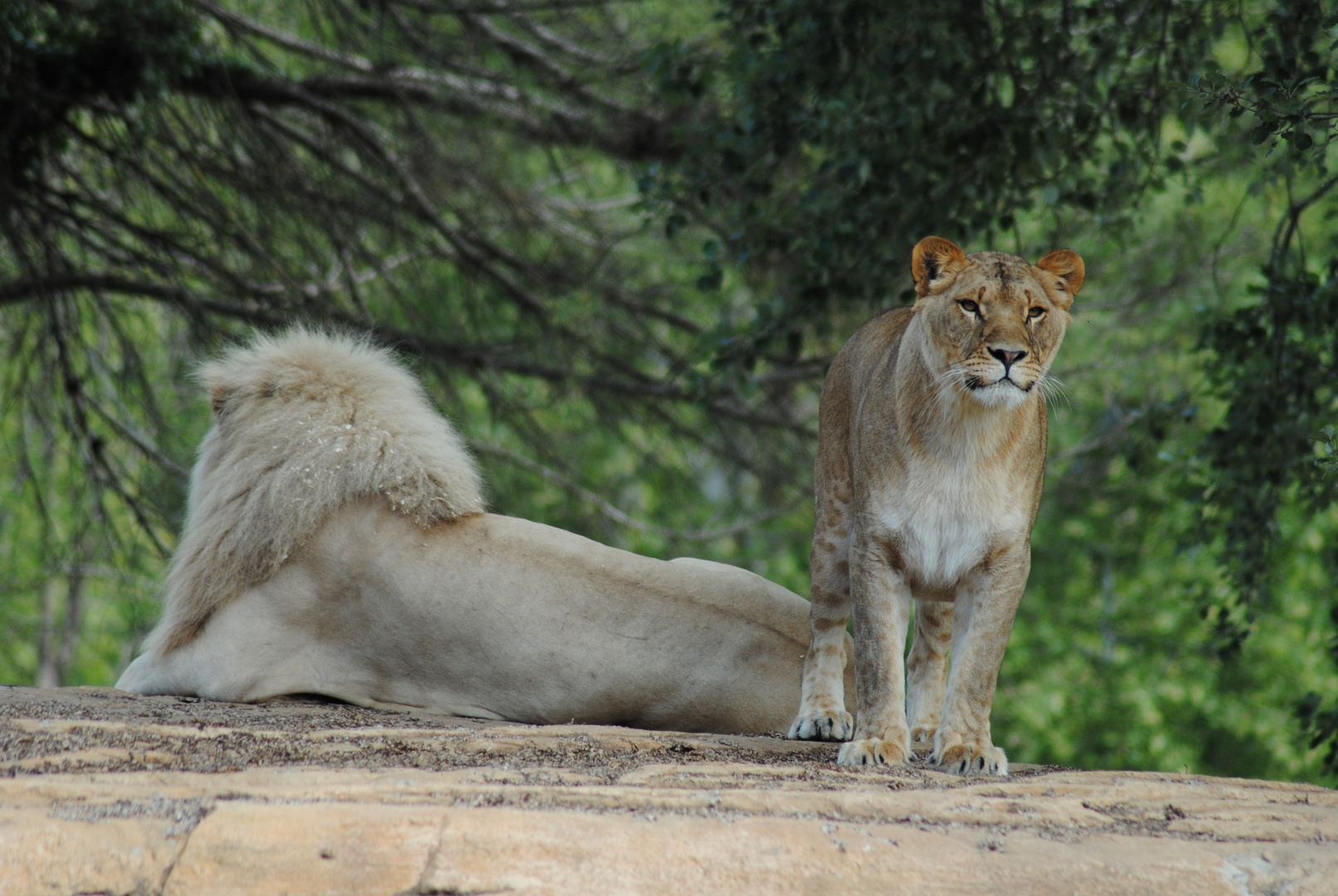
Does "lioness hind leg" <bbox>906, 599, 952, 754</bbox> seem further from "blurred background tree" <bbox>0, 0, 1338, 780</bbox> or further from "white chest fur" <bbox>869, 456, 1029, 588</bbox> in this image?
"blurred background tree" <bbox>0, 0, 1338, 780</bbox>

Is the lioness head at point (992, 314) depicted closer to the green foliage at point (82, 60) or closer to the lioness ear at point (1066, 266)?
the lioness ear at point (1066, 266)

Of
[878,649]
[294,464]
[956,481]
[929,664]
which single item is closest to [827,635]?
[929,664]

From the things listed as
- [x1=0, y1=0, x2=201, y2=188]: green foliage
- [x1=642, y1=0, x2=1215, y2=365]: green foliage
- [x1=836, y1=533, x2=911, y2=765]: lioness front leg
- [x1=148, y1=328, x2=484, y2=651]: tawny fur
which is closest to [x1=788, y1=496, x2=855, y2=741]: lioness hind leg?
[x1=836, y1=533, x2=911, y2=765]: lioness front leg

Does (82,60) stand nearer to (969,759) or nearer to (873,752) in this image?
(873,752)

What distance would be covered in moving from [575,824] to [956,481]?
1.67 meters

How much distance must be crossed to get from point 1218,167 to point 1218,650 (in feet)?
7.66

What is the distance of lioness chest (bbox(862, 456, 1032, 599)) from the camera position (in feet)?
10.8

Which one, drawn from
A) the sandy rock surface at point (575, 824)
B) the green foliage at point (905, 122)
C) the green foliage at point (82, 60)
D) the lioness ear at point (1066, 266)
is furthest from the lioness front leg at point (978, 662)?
the green foliage at point (82, 60)

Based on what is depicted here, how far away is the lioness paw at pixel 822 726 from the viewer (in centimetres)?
367

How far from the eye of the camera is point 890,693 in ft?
10.7

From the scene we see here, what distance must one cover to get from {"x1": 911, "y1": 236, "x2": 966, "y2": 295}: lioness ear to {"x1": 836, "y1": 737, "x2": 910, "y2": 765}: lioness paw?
1.19m

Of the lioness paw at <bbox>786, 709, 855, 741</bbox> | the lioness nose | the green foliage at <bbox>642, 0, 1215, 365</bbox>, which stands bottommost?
the lioness paw at <bbox>786, 709, 855, 741</bbox>

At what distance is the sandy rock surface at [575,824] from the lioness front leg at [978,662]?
216mm

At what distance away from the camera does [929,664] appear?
3.92 metres
